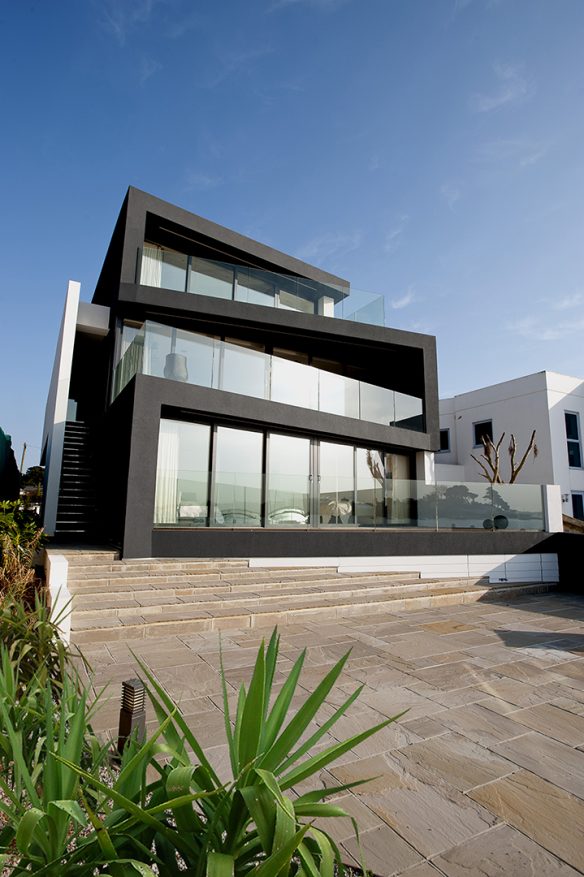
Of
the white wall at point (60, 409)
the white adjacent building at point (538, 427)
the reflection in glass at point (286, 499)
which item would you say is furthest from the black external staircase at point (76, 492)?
the white adjacent building at point (538, 427)

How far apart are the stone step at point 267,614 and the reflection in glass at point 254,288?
30.3ft

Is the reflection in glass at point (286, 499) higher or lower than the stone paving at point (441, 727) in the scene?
higher

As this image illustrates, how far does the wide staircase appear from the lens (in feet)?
21.1

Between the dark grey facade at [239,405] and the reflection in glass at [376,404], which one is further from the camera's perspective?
the reflection in glass at [376,404]

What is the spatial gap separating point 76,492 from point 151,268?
6951 millimetres

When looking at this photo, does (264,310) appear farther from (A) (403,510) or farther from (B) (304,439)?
(A) (403,510)

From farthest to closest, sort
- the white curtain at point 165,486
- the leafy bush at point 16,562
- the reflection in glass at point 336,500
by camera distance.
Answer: the reflection in glass at point 336,500
the white curtain at point 165,486
the leafy bush at point 16,562

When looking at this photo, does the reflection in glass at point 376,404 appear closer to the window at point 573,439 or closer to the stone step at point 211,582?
the stone step at point 211,582

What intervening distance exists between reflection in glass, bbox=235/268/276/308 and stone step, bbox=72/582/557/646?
30.3 feet

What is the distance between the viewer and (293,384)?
12812 mm

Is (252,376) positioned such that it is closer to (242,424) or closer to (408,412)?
(242,424)

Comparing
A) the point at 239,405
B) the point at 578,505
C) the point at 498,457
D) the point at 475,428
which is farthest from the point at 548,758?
the point at 475,428

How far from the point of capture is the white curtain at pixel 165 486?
33.0 ft

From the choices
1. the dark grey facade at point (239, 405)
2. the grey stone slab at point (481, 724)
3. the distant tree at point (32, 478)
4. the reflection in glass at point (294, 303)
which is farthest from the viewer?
the distant tree at point (32, 478)
